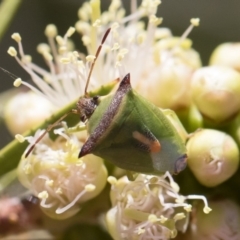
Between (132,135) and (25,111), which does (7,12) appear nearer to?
(25,111)

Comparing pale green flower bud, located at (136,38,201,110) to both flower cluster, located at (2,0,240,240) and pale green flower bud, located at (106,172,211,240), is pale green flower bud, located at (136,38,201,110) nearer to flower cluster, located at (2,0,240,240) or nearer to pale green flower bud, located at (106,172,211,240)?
flower cluster, located at (2,0,240,240)

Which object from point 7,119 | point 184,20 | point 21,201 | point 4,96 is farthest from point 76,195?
point 184,20

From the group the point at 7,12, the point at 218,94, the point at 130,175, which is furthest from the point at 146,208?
the point at 7,12

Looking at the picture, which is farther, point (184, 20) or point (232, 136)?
point (184, 20)

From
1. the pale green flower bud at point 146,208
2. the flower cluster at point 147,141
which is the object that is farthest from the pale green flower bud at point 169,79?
the pale green flower bud at point 146,208

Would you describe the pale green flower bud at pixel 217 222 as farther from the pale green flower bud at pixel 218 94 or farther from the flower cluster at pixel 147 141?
the pale green flower bud at pixel 218 94

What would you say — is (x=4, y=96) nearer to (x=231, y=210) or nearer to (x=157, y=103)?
(x=157, y=103)

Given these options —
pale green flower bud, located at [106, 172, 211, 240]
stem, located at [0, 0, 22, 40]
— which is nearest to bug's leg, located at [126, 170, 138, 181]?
pale green flower bud, located at [106, 172, 211, 240]

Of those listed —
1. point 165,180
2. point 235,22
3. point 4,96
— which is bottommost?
point 235,22
